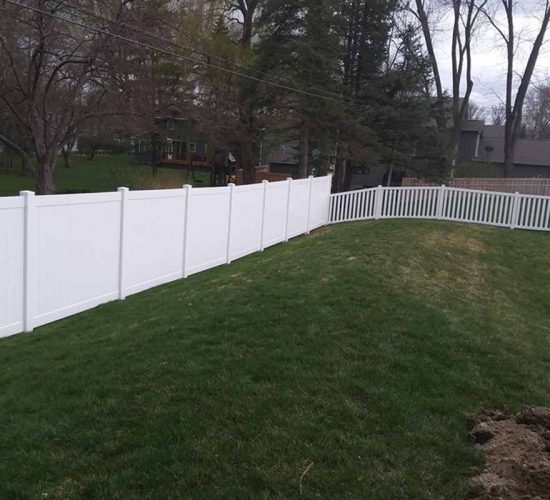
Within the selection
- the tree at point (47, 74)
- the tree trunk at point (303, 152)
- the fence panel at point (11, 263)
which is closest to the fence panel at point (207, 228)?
the fence panel at point (11, 263)

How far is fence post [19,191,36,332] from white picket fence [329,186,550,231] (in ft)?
34.3

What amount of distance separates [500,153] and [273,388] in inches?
1743

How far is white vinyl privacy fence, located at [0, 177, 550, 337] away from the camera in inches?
248

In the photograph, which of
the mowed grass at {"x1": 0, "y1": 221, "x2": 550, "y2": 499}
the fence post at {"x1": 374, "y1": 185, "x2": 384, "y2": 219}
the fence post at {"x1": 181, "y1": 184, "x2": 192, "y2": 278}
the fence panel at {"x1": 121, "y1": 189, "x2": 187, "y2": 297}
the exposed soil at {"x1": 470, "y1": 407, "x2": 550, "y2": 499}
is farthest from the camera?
the fence post at {"x1": 374, "y1": 185, "x2": 384, "y2": 219}

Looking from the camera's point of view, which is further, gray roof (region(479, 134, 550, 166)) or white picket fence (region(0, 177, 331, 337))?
gray roof (region(479, 134, 550, 166))

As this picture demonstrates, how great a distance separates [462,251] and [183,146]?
5728cm

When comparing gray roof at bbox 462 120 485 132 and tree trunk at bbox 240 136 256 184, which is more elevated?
gray roof at bbox 462 120 485 132

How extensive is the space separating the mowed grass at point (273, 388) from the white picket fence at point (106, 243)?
0.41m

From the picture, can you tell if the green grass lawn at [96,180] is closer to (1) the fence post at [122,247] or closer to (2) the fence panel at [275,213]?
(2) the fence panel at [275,213]

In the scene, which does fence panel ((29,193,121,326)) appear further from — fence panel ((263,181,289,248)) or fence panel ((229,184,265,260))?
fence panel ((263,181,289,248))

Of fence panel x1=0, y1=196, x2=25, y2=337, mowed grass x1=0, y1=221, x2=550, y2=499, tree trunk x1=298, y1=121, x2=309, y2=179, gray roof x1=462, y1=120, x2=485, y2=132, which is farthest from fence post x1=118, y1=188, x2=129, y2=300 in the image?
gray roof x1=462, y1=120, x2=485, y2=132

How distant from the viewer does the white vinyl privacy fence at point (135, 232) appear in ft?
20.7

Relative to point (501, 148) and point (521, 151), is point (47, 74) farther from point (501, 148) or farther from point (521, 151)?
point (501, 148)

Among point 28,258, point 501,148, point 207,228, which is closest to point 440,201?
point 207,228
